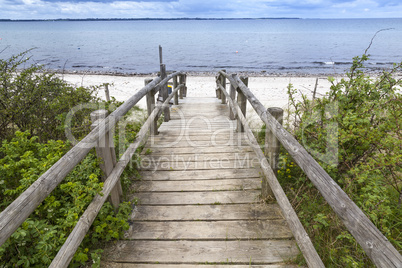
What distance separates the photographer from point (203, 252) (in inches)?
99.2

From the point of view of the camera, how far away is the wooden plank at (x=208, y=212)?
119 inches

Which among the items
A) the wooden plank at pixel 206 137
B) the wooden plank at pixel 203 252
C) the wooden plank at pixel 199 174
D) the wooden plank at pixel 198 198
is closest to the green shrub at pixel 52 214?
the wooden plank at pixel 203 252

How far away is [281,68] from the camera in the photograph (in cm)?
3128

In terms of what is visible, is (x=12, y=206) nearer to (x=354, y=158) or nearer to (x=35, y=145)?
(x=35, y=145)

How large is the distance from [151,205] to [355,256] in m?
2.30

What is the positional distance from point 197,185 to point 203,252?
1.25m

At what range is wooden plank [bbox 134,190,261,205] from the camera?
3311 mm

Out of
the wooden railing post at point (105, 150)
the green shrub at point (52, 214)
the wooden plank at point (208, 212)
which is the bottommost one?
the wooden plank at point (208, 212)

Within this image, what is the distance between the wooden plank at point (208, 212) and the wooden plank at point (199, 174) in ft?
2.25

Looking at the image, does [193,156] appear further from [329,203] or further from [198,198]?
[329,203]

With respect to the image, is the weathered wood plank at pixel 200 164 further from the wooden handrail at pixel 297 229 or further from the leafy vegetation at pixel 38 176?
the wooden handrail at pixel 297 229

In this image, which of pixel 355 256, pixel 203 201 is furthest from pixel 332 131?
pixel 203 201

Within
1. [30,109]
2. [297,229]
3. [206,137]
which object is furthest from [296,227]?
[30,109]

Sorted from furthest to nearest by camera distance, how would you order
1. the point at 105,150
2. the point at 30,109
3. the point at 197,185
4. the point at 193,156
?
the point at 193,156 < the point at 30,109 < the point at 197,185 < the point at 105,150
